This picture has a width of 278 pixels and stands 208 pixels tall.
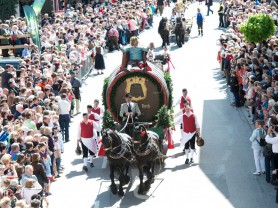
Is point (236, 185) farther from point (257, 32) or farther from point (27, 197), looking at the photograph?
point (257, 32)

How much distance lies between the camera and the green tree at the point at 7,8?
4269 cm

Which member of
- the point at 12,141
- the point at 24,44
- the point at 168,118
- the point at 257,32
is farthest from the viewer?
the point at 24,44

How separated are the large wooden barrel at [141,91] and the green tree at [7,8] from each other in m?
22.2

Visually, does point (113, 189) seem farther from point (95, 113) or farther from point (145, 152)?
point (95, 113)

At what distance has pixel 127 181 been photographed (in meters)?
19.5

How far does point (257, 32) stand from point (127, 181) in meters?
12.4

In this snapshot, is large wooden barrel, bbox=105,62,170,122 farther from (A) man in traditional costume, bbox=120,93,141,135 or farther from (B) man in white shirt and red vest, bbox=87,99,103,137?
(B) man in white shirt and red vest, bbox=87,99,103,137

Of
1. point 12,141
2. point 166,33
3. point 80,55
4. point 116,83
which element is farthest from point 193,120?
point 166,33

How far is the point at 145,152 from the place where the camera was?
18719 mm

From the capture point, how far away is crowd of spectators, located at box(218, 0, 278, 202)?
19.5 meters

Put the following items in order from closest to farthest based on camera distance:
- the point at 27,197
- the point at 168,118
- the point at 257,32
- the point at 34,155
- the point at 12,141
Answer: the point at 27,197 < the point at 34,155 < the point at 12,141 < the point at 168,118 < the point at 257,32

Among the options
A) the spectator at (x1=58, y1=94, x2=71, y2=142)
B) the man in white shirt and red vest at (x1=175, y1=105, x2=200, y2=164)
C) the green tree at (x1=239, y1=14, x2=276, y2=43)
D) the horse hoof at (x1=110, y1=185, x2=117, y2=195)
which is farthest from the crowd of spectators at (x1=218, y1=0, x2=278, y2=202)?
the spectator at (x1=58, y1=94, x2=71, y2=142)

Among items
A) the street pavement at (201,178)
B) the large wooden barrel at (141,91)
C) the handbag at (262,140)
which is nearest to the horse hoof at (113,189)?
the street pavement at (201,178)

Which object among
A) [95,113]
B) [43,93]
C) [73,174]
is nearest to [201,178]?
[73,174]
